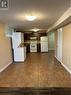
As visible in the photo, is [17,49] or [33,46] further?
[33,46]

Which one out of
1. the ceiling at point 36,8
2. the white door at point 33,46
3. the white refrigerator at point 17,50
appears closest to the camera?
the ceiling at point 36,8

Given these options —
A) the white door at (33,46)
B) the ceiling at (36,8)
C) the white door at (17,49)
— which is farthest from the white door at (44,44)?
the ceiling at (36,8)

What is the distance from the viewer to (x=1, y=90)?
427 centimetres

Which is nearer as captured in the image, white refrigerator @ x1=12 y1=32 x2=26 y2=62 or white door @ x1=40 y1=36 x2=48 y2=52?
white refrigerator @ x1=12 y1=32 x2=26 y2=62

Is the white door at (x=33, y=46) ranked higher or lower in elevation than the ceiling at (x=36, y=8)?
lower

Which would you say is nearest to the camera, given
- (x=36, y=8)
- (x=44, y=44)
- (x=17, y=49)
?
(x=36, y=8)

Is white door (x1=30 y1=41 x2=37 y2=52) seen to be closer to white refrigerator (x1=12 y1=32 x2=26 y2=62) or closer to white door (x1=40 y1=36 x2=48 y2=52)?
white door (x1=40 y1=36 x2=48 y2=52)

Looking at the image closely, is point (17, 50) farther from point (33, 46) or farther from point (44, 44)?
point (44, 44)

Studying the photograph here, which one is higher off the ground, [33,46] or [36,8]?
[36,8]

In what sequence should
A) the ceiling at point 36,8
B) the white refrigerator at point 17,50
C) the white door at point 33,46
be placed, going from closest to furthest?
the ceiling at point 36,8, the white refrigerator at point 17,50, the white door at point 33,46

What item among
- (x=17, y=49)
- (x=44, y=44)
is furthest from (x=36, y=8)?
(x=44, y=44)

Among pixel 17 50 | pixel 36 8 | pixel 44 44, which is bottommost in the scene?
pixel 17 50

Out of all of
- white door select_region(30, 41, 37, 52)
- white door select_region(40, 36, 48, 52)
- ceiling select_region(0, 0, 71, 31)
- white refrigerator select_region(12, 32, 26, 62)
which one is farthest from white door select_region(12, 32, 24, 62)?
white door select_region(40, 36, 48, 52)

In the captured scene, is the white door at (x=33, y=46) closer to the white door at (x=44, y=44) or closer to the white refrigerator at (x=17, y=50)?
the white door at (x=44, y=44)
